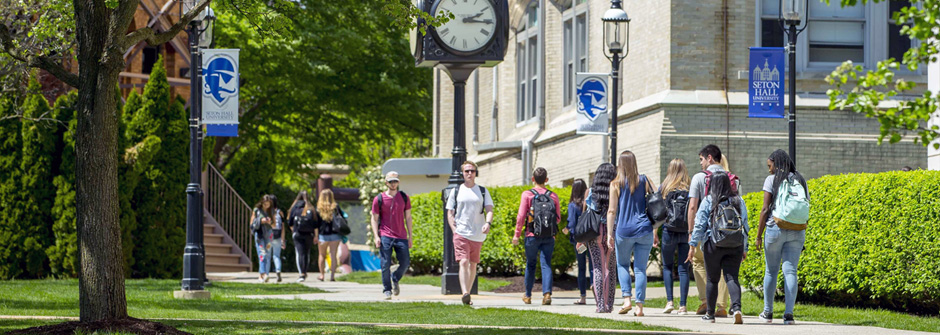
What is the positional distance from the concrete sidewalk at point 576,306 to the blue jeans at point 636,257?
34 cm

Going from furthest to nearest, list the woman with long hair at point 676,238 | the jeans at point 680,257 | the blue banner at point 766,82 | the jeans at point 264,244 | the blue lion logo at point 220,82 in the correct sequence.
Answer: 1. the jeans at point 264,244
2. the blue lion logo at point 220,82
3. the blue banner at point 766,82
4. the jeans at point 680,257
5. the woman with long hair at point 676,238

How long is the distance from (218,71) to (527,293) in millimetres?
5392

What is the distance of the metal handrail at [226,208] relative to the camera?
103 ft

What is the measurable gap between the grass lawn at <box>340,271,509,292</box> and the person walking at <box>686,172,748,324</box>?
25.3 feet

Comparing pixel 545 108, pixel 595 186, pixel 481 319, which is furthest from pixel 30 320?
pixel 545 108

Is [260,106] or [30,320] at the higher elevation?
[260,106]

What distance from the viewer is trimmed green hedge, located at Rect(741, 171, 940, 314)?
12.5m

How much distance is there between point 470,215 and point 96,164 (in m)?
5.94

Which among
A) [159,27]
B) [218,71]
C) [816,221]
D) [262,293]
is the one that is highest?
[159,27]

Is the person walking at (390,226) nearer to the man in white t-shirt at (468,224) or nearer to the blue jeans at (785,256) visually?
the man in white t-shirt at (468,224)

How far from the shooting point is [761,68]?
17578 millimetres

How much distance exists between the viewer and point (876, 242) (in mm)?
13117

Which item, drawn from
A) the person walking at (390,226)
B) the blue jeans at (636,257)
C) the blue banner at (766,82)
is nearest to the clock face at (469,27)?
the person walking at (390,226)

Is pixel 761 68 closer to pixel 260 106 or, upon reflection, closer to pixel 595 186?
pixel 595 186
